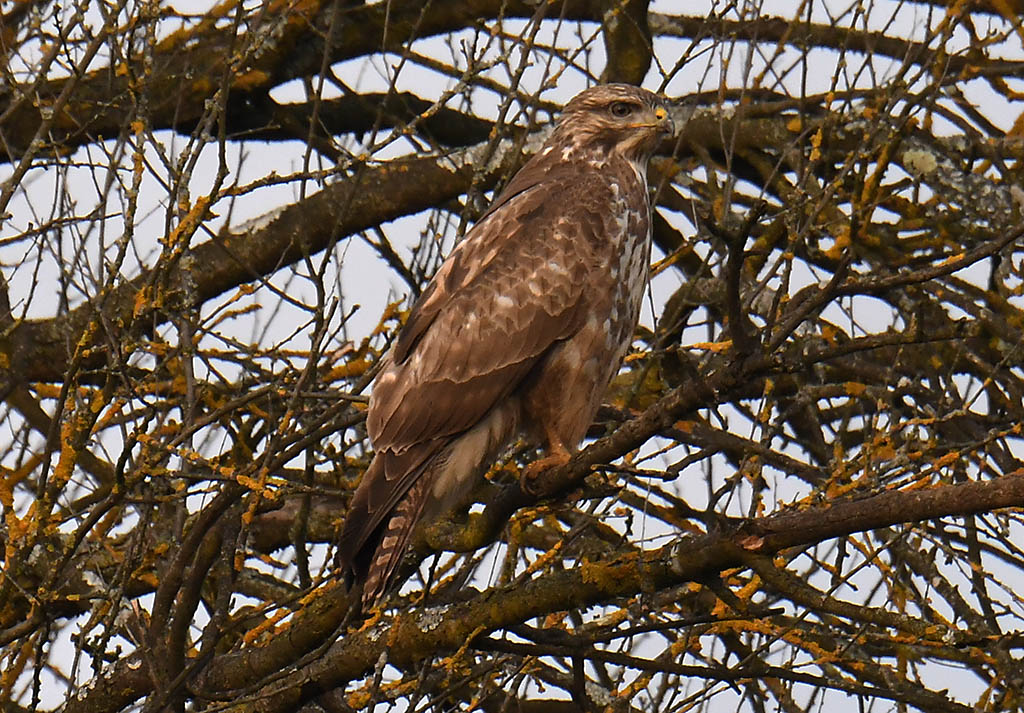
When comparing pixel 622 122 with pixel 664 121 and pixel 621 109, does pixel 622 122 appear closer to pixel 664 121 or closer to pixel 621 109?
pixel 621 109

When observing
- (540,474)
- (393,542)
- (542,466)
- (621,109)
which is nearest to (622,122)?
(621,109)

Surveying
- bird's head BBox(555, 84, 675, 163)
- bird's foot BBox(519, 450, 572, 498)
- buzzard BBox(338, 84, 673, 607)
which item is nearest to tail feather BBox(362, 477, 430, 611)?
buzzard BBox(338, 84, 673, 607)

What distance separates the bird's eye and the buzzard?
13.6 inches

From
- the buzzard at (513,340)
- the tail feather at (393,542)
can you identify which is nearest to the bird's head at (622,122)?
the buzzard at (513,340)

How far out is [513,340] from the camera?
520 centimetres

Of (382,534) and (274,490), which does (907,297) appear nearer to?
(382,534)

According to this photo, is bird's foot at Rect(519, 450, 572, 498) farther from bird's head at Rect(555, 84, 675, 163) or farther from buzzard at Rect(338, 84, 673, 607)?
bird's head at Rect(555, 84, 675, 163)

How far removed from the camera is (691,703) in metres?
4.55

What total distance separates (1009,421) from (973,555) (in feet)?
1.61

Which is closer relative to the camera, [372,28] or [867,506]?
[867,506]

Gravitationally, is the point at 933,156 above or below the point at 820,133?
above

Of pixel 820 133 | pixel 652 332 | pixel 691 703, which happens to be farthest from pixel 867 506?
pixel 652 332

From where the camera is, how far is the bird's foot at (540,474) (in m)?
4.52

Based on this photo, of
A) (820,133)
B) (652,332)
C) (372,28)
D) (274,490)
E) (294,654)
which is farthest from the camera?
(372,28)
